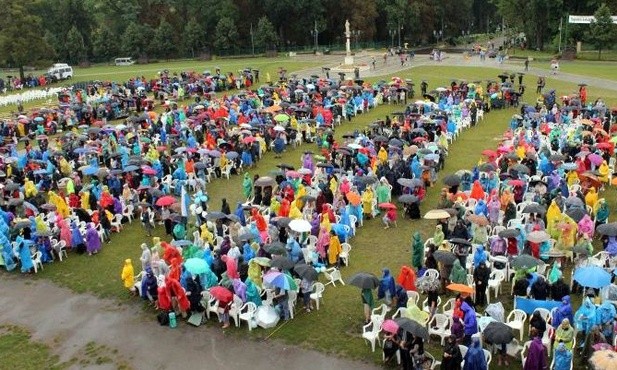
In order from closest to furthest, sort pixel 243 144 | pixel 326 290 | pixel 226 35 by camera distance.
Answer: pixel 326 290, pixel 243 144, pixel 226 35

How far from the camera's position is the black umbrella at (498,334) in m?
9.16

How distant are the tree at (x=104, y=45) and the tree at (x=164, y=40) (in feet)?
19.5

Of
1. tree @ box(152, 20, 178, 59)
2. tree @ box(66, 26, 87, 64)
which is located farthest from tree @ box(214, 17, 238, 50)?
tree @ box(66, 26, 87, 64)

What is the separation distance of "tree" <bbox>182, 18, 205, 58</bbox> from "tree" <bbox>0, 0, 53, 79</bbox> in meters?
19.4

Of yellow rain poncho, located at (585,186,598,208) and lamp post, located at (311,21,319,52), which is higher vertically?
lamp post, located at (311,21,319,52)

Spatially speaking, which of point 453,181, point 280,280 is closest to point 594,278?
point 280,280

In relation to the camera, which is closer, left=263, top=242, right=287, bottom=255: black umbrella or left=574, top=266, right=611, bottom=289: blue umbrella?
left=574, top=266, right=611, bottom=289: blue umbrella

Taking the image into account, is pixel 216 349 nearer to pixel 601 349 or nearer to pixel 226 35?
pixel 601 349

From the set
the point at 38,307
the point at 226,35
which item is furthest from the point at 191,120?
the point at 226,35

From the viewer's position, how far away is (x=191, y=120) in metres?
27.2

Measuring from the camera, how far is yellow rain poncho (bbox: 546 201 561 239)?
13711mm

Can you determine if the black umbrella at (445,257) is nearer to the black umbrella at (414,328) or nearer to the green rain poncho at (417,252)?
the green rain poncho at (417,252)

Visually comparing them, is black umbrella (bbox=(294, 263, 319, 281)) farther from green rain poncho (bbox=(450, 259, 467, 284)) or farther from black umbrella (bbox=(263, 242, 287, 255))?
green rain poncho (bbox=(450, 259, 467, 284))

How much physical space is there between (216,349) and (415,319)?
377 cm
